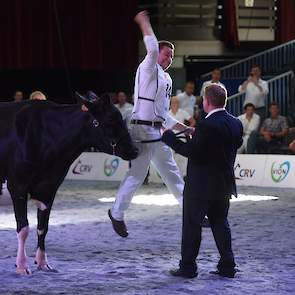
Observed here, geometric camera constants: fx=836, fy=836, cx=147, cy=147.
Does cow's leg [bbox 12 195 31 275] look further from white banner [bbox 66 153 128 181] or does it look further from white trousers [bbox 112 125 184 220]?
white banner [bbox 66 153 128 181]

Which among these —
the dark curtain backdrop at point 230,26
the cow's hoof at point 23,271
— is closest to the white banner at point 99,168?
the dark curtain backdrop at point 230,26

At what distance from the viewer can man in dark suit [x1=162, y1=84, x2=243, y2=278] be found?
611 cm

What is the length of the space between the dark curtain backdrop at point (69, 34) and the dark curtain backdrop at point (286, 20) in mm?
3874

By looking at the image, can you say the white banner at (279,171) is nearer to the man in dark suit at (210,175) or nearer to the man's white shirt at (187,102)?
the man's white shirt at (187,102)

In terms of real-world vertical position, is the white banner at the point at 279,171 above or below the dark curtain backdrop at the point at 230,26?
below

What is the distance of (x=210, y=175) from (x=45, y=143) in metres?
1.34

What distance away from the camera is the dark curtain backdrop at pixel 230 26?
70.4ft

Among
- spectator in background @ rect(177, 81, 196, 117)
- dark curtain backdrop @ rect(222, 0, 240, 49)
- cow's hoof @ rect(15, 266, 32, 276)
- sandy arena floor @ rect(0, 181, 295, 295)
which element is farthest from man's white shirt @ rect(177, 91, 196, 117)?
cow's hoof @ rect(15, 266, 32, 276)

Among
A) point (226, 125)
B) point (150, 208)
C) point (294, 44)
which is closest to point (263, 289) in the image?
point (226, 125)

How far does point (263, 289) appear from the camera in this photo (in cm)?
594

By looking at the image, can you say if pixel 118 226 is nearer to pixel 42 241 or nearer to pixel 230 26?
pixel 42 241

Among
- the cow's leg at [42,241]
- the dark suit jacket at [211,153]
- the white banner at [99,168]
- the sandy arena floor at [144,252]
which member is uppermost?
the dark suit jacket at [211,153]

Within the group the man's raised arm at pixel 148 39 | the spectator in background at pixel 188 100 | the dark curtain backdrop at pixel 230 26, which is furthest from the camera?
the dark curtain backdrop at pixel 230 26

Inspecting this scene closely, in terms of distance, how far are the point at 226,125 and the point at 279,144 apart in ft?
32.5
